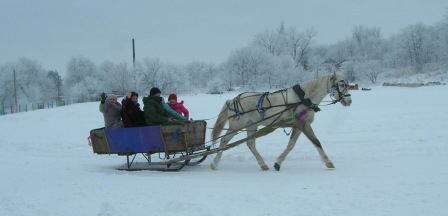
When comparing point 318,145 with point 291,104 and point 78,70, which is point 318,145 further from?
point 78,70

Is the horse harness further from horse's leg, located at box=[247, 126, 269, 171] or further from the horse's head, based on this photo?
horse's leg, located at box=[247, 126, 269, 171]

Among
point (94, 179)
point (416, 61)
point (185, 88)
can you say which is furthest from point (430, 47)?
point (94, 179)

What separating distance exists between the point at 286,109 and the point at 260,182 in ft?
6.46

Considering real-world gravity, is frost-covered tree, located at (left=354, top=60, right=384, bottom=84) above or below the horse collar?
above

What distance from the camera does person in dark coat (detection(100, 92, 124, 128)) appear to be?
367 inches

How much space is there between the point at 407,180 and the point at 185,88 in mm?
Answer: 63774

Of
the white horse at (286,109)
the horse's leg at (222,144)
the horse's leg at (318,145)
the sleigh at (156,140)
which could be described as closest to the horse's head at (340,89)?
the white horse at (286,109)

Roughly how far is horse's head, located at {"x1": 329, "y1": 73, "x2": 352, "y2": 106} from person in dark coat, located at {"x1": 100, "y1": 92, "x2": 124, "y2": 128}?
14.7 ft

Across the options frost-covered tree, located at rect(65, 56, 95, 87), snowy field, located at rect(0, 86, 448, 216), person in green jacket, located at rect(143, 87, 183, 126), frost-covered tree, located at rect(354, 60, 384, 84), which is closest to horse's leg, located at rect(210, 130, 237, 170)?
snowy field, located at rect(0, 86, 448, 216)

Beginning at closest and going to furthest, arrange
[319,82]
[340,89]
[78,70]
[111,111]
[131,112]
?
[340,89]
[319,82]
[131,112]
[111,111]
[78,70]

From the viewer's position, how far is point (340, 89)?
8234 mm

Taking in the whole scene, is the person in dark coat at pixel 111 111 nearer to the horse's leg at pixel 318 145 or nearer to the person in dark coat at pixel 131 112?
the person in dark coat at pixel 131 112

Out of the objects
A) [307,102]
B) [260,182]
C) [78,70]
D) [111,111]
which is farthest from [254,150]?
[78,70]

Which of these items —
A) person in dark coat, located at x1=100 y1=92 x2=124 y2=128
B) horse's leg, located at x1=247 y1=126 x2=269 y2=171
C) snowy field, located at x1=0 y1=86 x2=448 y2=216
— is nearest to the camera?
snowy field, located at x1=0 y1=86 x2=448 y2=216
